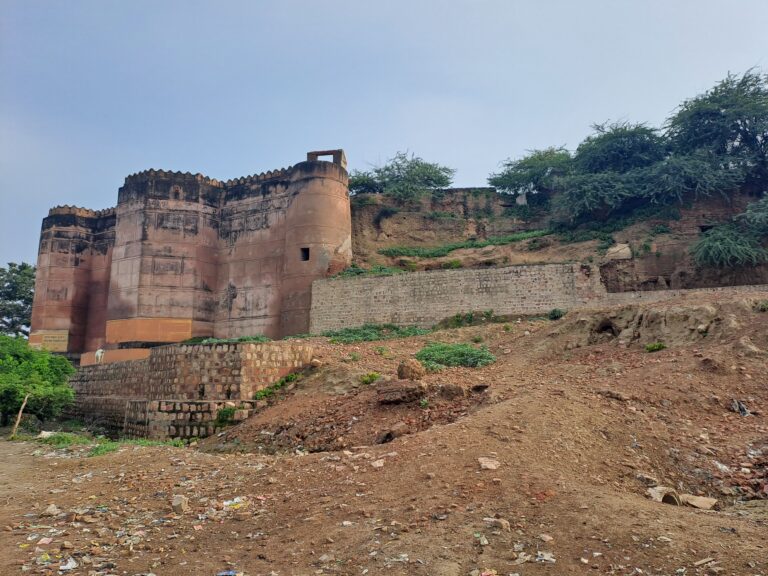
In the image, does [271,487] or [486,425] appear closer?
[271,487]

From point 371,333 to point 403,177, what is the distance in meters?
11.3

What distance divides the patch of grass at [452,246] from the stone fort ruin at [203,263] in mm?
2602

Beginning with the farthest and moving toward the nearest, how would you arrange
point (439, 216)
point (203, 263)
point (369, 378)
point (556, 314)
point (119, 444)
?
1. point (439, 216)
2. point (203, 263)
3. point (556, 314)
4. point (369, 378)
5. point (119, 444)

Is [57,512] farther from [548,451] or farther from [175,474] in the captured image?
[548,451]

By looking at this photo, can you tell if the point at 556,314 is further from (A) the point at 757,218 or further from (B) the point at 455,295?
(A) the point at 757,218

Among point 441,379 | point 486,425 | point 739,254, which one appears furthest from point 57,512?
point 739,254

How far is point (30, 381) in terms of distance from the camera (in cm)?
1412

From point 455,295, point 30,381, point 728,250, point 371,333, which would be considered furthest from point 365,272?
point 728,250

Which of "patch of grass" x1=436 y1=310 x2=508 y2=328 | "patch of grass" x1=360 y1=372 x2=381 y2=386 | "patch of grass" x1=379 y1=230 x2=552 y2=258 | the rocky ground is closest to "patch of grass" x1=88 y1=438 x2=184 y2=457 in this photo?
the rocky ground

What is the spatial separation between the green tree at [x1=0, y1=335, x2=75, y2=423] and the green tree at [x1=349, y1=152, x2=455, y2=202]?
14.8 metres

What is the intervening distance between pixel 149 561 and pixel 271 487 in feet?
5.71

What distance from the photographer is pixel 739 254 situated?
1714 centimetres

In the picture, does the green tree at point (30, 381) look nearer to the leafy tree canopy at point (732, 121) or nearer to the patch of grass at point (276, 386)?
the patch of grass at point (276, 386)

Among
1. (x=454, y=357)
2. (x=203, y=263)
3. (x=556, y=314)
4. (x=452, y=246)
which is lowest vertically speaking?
(x=454, y=357)
